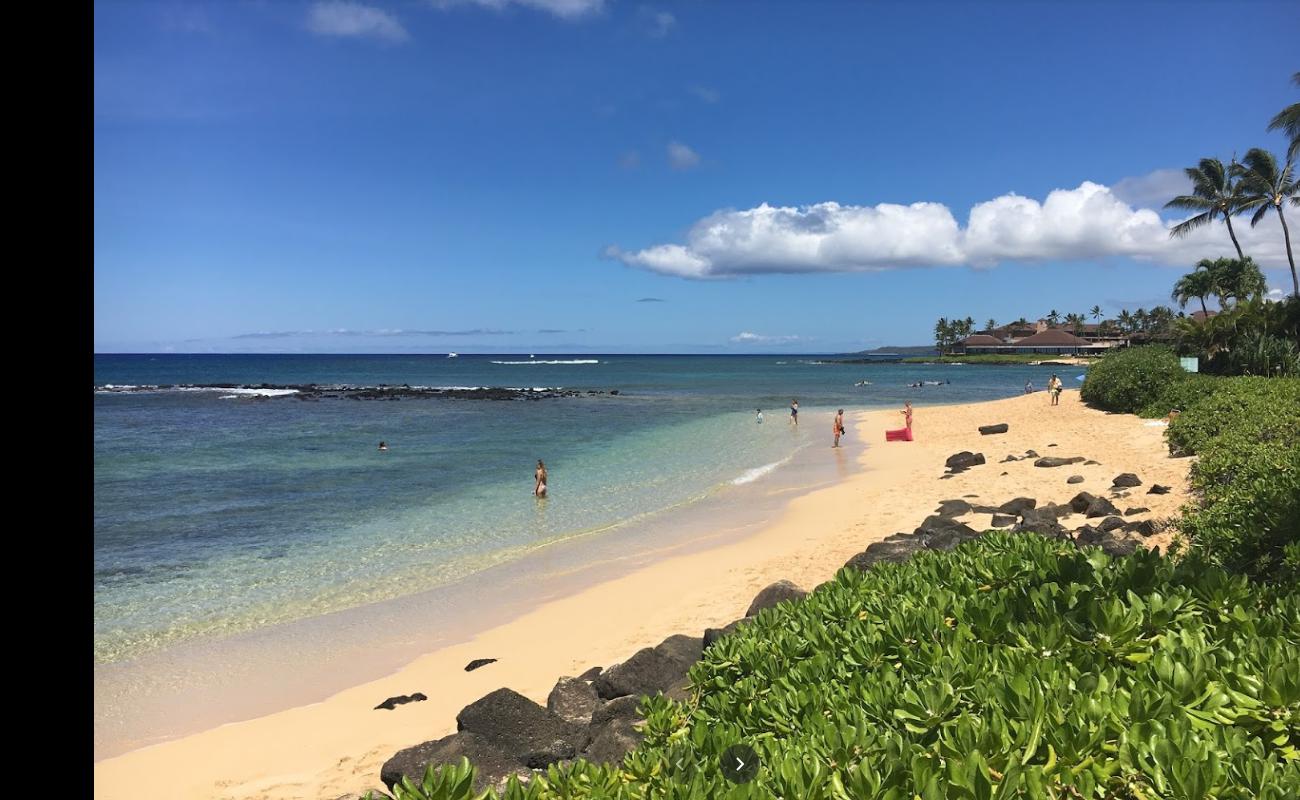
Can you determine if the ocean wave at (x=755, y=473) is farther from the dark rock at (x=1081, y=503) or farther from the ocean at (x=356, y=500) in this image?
the dark rock at (x=1081, y=503)

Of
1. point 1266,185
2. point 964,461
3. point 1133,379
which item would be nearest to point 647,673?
point 964,461

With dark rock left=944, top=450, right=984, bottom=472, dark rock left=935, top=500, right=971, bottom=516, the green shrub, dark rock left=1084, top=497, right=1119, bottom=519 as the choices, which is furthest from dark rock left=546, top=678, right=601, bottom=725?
the green shrub

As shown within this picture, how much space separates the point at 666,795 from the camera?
2889mm

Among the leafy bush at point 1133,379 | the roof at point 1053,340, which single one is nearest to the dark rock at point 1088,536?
the leafy bush at point 1133,379

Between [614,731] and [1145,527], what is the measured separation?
962 cm

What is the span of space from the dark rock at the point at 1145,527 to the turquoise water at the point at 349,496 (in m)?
10.0

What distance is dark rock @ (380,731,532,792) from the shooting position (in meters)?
6.01

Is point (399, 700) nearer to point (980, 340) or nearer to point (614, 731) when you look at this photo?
point (614, 731)

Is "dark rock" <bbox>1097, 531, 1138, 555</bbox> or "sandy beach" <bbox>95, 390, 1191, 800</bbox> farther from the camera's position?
"dark rock" <bbox>1097, 531, 1138, 555</bbox>

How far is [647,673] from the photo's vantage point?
292 inches

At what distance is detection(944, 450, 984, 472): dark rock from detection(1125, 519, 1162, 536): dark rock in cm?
889

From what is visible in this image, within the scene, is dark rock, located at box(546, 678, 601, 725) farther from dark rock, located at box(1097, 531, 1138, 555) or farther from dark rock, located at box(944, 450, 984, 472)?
dark rock, located at box(944, 450, 984, 472)
